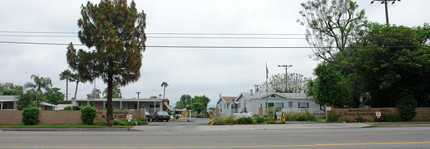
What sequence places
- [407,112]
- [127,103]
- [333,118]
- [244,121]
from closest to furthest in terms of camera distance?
1. [244,121]
2. [407,112]
3. [333,118]
4. [127,103]

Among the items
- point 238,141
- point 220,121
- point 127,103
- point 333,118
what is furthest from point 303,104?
point 238,141

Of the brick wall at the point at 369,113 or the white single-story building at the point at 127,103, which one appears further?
the white single-story building at the point at 127,103

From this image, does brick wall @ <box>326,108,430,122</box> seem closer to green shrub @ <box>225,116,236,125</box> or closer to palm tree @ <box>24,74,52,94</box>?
A: green shrub @ <box>225,116,236,125</box>

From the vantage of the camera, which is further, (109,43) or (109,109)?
(109,109)

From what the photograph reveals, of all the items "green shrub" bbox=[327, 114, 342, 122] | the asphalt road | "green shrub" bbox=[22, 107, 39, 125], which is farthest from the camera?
"green shrub" bbox=[327, 114, 342, 122]

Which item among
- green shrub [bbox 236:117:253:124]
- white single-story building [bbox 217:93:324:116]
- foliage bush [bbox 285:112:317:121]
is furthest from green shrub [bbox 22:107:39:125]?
white single-story building [bbox 217:93:324:116]

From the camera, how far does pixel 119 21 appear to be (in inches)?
845

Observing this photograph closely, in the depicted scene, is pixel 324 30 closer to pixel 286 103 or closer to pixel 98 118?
pixel 286 103

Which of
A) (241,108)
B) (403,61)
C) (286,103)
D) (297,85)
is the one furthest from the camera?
(297,85)

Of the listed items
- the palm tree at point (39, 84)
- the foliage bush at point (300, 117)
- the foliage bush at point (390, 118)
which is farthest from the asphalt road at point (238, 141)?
the palm tree at point (39, 84)

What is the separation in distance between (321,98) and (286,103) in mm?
14327

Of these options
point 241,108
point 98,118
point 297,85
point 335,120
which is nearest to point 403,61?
point 335,120

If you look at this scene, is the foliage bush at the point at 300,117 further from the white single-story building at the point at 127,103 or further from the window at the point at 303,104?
the white single-story building at the point at 127,103

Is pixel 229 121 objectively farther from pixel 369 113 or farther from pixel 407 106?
pixel 407 106
